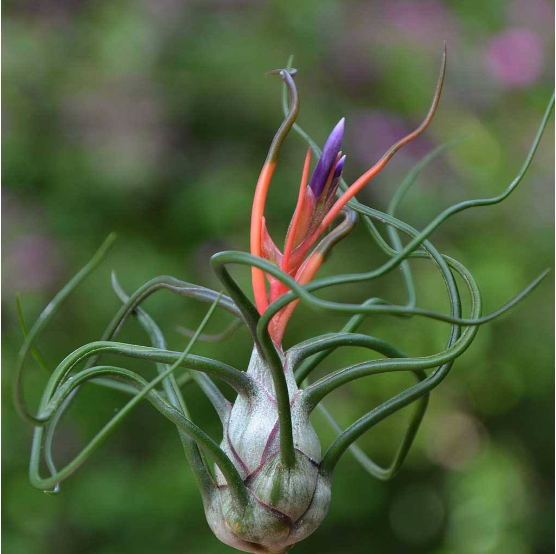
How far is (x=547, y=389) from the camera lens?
1.35 meters

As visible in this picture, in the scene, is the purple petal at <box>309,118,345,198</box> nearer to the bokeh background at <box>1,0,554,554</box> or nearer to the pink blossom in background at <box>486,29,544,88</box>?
the bokeh background at <box>1,0,554,554</box>

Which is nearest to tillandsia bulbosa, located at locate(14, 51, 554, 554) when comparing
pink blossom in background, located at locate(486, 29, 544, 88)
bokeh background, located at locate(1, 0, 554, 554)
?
bokeh background, located at locate(1, 0, 554, 554)

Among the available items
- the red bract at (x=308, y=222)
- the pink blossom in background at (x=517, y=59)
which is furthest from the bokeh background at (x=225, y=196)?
the red bract at (x=308, y=222)

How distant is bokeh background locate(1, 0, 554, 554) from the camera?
1226 mm

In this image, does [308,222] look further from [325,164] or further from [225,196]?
[225,196]

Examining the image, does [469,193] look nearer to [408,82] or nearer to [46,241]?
[408,82]

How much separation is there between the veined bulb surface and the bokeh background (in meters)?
0.84

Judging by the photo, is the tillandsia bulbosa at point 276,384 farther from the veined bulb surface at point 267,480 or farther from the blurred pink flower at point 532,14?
the blurred pink flower at point 532,14

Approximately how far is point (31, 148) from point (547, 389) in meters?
0.93

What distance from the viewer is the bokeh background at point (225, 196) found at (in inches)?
48.3

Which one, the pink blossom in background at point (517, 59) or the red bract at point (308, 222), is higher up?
the pink blossom in background at point (517, 59)

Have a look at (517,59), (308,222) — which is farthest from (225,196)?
(308,222)

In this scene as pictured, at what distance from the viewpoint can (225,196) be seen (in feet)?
3.96

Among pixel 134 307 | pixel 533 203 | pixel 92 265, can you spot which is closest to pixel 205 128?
pixel 533 203
